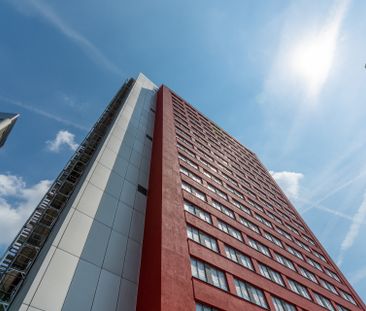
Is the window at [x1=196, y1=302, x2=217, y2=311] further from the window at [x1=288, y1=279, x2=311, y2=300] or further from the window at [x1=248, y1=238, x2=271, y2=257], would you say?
the window at [x1=288, y1=279, x2=311, y2=300]

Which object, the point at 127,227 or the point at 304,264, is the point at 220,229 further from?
the point at 304,264

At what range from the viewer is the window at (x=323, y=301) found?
28112mm

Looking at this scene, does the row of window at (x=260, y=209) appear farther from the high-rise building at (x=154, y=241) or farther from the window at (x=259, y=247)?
the window at (x=259, y=247)

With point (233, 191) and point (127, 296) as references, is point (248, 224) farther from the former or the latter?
point (127, 296)

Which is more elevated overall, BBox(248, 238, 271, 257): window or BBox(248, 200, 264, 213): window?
BBox(248, 200, 264, 213): window

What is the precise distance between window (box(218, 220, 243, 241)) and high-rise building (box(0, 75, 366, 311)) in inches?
6.1

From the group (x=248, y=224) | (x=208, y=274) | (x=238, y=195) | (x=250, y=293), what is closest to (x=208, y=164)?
(x=238, y=195)

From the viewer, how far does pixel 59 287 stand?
13086mm

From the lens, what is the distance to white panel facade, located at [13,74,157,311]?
12966 millimetres

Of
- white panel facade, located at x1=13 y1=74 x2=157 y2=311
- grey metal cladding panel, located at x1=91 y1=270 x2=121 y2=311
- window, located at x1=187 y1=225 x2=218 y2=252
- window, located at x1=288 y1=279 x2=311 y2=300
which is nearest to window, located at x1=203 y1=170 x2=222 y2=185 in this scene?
white panel facade, located at x1=13 y1=74 x2=157 y2=311

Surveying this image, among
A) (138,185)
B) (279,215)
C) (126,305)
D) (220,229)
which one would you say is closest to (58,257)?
(126,305)

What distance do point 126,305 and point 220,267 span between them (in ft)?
26.5

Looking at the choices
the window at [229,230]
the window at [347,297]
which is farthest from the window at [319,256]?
the window at [229,230]

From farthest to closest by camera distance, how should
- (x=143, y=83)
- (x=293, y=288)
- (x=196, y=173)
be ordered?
(x=143, y=83)
(x=196, y=173)
(x=293, y=288)
